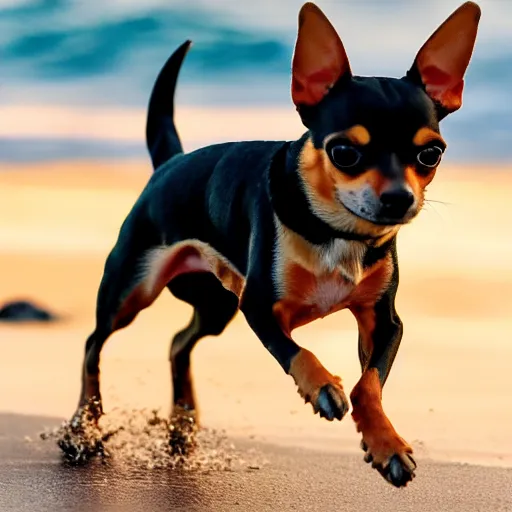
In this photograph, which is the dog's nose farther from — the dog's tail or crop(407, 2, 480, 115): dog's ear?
the dog's tail

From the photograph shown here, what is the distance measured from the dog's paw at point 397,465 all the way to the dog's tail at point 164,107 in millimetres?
2412

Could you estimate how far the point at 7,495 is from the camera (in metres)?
4.96

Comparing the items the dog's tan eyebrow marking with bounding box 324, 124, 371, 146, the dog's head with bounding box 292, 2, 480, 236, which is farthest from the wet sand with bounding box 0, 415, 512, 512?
the dog's tan eyebrow marking with bounding box 324, 124, 371, 146

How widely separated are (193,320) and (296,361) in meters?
2.14

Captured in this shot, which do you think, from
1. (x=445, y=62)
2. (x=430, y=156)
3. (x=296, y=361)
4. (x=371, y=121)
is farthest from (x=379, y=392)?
(x=445, y=62)

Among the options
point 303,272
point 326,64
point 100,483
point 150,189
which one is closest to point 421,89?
point 326,64

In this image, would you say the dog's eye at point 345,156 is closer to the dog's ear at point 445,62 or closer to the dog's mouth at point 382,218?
the dog's mouth at point 382,218

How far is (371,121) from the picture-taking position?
4051mm

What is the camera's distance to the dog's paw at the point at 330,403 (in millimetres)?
4008

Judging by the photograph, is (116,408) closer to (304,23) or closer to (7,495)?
(7,495)

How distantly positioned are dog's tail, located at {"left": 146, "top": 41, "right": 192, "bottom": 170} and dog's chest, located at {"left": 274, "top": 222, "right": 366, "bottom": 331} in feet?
5.74

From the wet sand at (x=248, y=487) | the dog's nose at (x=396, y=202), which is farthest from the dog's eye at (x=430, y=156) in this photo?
the wet sand at (x=248, y=487)

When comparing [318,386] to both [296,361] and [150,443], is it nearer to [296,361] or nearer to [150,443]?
[296,361]

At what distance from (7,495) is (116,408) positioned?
4.37 feet
